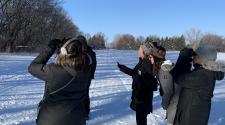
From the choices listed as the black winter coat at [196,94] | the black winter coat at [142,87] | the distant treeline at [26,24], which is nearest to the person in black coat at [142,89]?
the black winter coat at [142,87]

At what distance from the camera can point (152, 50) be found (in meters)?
6.58

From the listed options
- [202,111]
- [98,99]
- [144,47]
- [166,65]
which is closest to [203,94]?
[202,111]

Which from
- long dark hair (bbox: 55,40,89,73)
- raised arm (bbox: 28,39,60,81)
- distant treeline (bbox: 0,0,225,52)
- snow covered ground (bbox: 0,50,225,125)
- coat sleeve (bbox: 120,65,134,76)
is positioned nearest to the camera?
long dark hair (bbox: 55,40,89,73)

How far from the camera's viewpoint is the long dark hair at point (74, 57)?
428 centimetres

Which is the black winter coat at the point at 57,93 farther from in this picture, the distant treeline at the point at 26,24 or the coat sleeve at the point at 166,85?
the distant treeline at the point at 26,24

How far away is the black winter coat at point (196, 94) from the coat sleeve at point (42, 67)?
1766 millimetres

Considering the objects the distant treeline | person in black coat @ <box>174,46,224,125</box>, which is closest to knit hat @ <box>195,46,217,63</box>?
person in black coat @ <box>174,46,224,125</box>

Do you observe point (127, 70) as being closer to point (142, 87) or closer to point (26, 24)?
point (142, 87)

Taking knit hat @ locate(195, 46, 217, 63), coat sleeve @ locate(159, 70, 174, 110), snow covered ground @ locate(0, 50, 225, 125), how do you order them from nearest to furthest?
knit hat @ locate(195, 46, 217, 63), coat sleeve @ locate(159, 70, 174, 110), snow covered ground @ locate(0, 50, 225, 125)

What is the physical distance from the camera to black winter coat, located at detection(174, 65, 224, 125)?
17.6ft

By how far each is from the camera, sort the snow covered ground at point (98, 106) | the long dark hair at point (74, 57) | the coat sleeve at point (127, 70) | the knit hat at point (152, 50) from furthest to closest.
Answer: the snow covered ground at point (98, 106) < the coat sleeve at point (127, 70) < the knit hat at point (152, 50) < the long dark hair at point (74, 57)

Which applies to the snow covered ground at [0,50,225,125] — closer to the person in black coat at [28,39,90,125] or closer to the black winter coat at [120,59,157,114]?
the black winter coat at [120,59,157,114]

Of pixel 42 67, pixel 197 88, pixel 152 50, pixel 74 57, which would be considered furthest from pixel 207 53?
pixel 42 67

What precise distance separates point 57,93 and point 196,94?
1.85m
